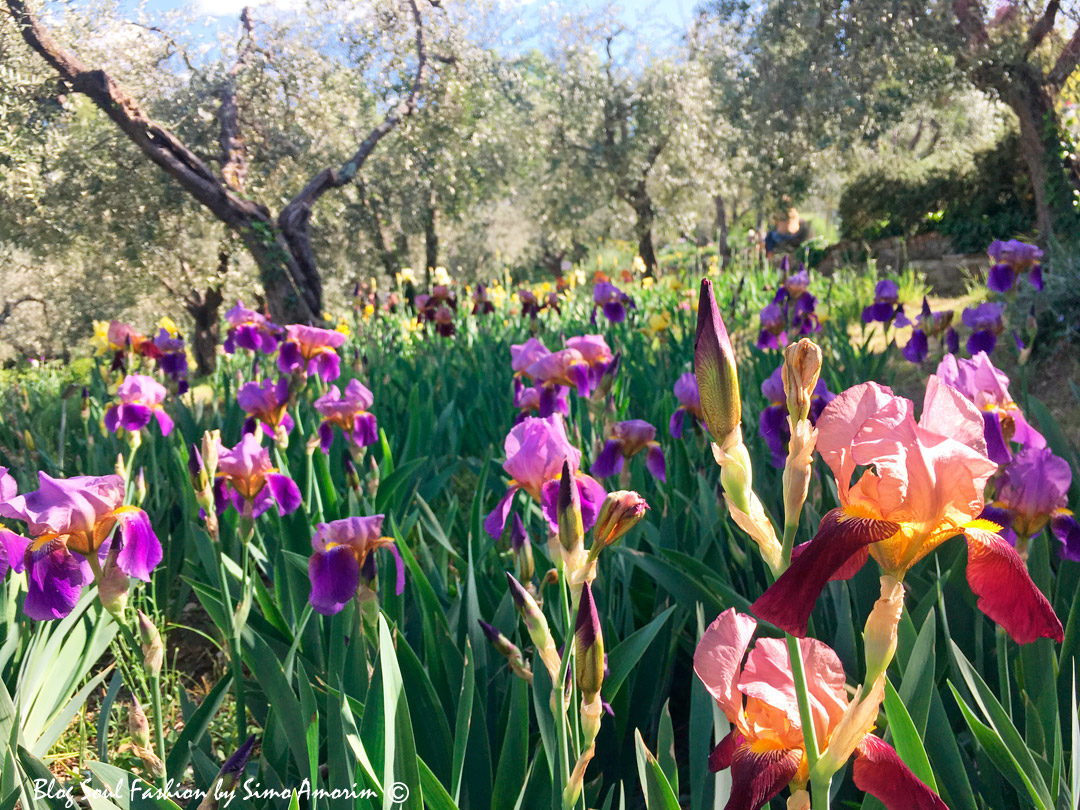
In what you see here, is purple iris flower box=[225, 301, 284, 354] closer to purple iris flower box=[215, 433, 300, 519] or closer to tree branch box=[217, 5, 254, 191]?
purple iris flower box=[215, 433, 300, 519]

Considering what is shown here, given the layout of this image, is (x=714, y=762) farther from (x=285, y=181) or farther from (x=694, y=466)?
(x=285, y=181)

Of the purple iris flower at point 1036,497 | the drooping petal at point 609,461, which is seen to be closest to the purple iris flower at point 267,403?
the drooping petal at point 609,461

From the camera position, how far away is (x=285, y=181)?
10859 mm

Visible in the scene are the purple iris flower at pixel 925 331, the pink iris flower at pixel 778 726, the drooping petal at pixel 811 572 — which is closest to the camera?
the drooping petal at pixel 811 572

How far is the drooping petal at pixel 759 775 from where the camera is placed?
61 cm

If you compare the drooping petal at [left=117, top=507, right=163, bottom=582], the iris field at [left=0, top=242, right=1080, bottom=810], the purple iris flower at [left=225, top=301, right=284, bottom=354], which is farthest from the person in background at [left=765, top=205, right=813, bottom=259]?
the drooping petal at [left=117, top=507, right=163, bottom=582]

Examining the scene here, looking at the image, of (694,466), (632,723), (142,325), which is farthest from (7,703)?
(142,325)

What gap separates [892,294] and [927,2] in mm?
5690

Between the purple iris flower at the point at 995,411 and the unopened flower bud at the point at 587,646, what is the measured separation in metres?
1.07

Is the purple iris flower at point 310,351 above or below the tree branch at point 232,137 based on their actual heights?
below

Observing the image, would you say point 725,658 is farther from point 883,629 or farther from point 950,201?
point 950,201

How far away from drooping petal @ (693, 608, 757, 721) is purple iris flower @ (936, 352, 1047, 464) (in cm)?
104

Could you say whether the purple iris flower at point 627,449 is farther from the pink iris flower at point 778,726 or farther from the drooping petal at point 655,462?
the pink iris flower at point 778,726

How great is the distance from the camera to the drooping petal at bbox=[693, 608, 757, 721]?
68cm
